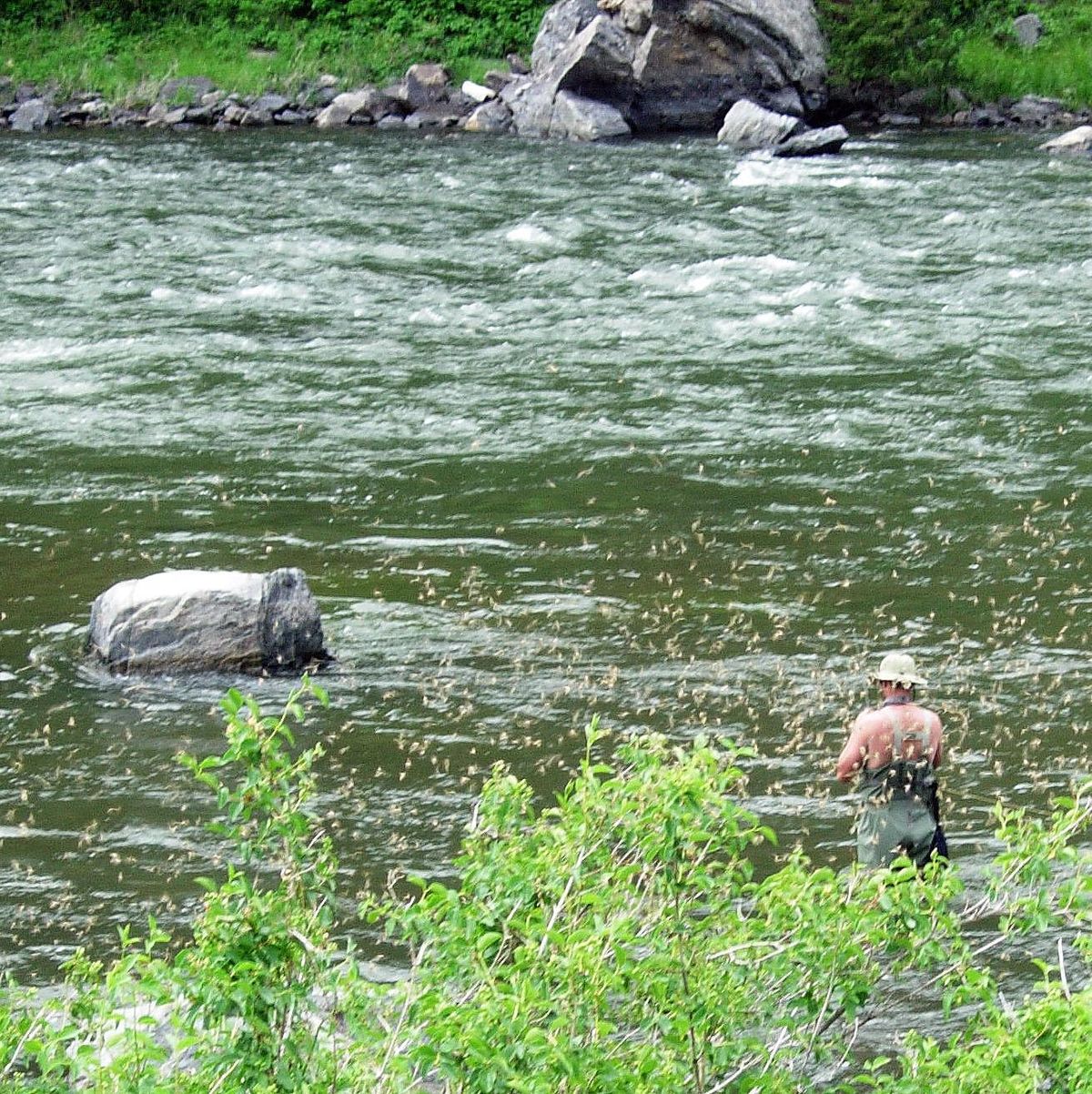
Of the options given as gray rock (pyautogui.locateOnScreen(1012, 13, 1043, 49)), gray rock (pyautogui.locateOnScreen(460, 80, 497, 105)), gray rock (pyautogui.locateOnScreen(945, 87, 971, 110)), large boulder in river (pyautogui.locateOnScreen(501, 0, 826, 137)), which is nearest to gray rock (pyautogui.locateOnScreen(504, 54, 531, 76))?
gray rock (pyautogui.locateOnScreen(460, 80, 497, 105))

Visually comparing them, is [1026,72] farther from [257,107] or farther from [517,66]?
[257,107]

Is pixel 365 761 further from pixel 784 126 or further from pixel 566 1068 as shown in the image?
pixel 784 126

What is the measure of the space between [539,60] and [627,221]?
12294 mm

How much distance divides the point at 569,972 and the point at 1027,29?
3869cm

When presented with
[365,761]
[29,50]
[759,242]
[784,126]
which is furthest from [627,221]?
[29,50]

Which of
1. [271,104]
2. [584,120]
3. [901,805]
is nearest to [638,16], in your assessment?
[584,120]

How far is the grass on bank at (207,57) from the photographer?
39.2 metres

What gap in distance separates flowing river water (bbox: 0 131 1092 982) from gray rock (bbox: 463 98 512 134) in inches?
254

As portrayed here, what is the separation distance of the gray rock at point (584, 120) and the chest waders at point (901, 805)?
87.8 feet

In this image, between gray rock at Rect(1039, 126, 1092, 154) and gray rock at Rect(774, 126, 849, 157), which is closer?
gray rock at Rect(774, 126, 849, 157)

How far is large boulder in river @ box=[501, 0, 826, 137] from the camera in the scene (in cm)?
3538

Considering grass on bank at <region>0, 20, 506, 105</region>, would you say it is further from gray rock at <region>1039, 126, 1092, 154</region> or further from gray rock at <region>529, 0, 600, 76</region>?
gray rock at <region>1039, 126, 1092, 154</region>

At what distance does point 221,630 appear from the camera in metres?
12.3

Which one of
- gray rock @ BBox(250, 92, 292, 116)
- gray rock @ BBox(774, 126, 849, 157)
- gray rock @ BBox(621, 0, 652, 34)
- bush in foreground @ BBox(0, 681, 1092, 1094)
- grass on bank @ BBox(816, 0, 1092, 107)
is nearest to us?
bush in foreground @ BBox(0, 681, 1092, 1094)
